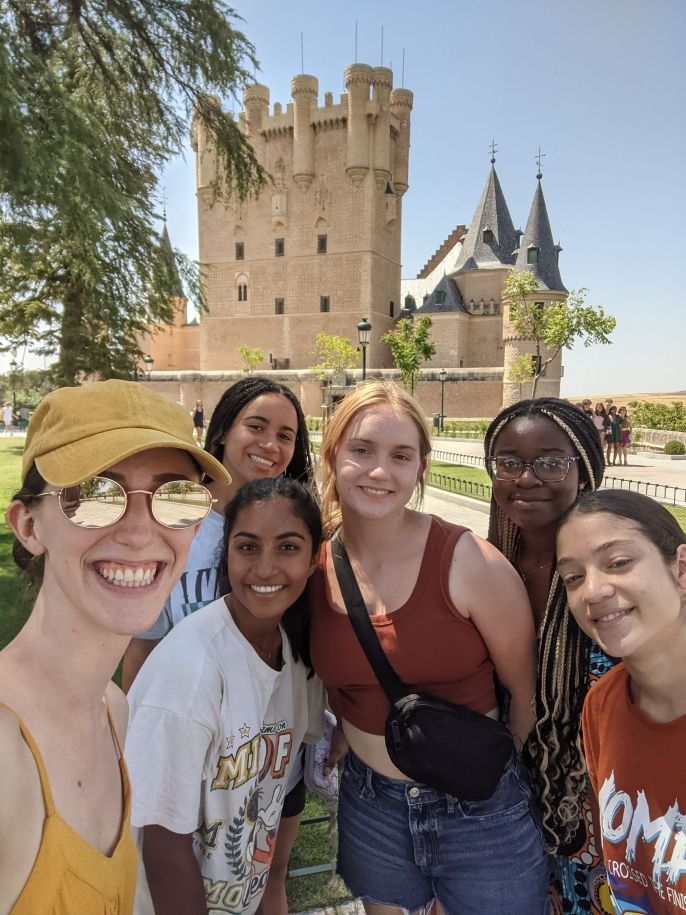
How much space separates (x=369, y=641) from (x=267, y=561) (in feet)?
1.20

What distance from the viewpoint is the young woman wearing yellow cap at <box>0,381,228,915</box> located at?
98 cm

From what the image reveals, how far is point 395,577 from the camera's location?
1807 mm

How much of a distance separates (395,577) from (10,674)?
107 centimetres

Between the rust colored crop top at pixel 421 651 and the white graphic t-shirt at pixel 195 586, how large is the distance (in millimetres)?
532

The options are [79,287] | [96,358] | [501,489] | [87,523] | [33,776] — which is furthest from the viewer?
[96,358]

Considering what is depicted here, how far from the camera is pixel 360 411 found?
1.92 metres

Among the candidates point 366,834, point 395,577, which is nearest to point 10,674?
point 395,577

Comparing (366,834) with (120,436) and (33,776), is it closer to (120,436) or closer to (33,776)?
(33,776)

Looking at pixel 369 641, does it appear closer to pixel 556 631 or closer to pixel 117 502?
pixel 556 631

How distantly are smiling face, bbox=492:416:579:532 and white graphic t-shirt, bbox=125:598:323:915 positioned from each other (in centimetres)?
91

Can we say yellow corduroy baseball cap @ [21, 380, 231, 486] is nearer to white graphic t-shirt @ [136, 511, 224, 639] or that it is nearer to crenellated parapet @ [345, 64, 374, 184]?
white graphic t-shirt @ [136, 511, 224, 639]

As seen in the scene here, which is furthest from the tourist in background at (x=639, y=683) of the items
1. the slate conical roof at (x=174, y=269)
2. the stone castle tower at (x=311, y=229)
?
the stone castle tower at (x=311, y=229)

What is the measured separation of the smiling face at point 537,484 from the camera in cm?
199

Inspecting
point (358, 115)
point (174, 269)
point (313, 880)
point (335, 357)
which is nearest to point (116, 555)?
point (313, 880)
